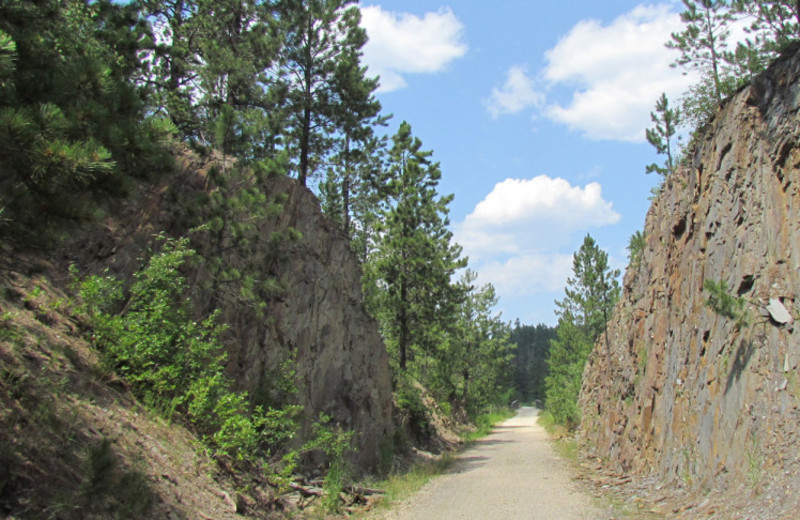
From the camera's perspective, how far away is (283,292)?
41.4 ft

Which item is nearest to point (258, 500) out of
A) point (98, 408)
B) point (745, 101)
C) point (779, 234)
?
point (98, 408)

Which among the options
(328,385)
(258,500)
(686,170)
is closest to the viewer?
(258,500)

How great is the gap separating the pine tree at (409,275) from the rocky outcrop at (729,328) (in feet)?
35.4

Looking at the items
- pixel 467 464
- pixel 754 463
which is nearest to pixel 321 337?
pixel 467 464

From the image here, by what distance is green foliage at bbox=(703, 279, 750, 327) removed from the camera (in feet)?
28.2

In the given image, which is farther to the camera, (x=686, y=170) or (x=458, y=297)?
(x=458, y=297)

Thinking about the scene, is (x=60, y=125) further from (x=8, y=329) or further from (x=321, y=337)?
(x=321, y=337)

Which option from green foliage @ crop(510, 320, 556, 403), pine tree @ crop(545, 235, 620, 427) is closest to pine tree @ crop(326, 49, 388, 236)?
pine tree @ crop(545, 235, 620, 427)

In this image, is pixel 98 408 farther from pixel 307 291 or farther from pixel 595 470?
pixel 595 470

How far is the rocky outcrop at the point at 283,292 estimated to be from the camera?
9.43m

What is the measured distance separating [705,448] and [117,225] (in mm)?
11036

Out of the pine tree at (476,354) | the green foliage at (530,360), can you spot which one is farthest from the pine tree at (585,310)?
the green foliage at (530,360)

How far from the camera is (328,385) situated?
14516mm

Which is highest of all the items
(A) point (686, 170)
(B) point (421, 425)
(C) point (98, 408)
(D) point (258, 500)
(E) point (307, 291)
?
(A) point (686, 170)
